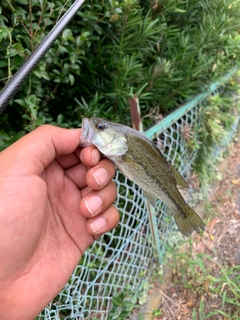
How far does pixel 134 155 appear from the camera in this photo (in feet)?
5.48

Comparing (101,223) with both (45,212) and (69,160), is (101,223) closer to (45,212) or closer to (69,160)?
(45,212)

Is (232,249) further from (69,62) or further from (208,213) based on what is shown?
(69,62)

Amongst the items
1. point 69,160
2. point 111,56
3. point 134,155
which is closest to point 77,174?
point 69,160

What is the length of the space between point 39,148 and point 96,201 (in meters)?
0.41

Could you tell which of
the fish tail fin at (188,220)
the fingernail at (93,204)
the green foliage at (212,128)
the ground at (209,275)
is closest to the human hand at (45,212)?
the fingernail at (93,204)

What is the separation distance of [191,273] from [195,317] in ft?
1.56

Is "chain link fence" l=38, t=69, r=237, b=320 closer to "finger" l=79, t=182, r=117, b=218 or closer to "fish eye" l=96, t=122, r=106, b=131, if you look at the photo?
"finger" l=79, t=182, r=117, b=218

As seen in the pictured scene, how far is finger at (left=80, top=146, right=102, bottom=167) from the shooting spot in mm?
1580

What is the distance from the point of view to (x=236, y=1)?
3508 millimetres

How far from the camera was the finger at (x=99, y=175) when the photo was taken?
1.57m

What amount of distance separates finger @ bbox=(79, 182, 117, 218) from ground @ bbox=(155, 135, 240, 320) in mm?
1719

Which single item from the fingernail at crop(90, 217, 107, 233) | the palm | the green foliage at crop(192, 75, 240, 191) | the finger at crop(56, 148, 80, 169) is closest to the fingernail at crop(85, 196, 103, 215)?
the fingernail at crop(90, 217, 107, 233)

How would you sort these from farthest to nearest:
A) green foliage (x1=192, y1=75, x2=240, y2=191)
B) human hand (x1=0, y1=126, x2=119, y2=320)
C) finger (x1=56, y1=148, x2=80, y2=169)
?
green foliage (x1=192, y1=75, x2=240, y2=191) → finger (x1=56, y1=148, x2=80, y2=169) → human hand (x1=0, y1=126, x2=119, y2=320)

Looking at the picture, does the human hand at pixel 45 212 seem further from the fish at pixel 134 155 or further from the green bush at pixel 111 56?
the green bush at pixel 111 56
